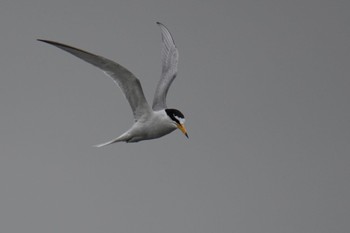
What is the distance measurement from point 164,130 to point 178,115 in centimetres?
45

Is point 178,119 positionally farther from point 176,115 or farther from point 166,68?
point 166,68

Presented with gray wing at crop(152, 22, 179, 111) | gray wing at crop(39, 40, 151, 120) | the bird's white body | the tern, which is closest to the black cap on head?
the tern

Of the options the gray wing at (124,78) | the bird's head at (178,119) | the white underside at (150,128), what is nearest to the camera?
the gray wing at (124,78)

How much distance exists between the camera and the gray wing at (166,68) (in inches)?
551

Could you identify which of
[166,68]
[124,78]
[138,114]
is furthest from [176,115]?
[166,68]

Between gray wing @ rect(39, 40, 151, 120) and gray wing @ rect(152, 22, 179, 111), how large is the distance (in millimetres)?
1458

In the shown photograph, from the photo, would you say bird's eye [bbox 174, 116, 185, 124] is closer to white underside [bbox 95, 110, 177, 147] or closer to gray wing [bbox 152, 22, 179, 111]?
white underside [bbox 95, 110, 177, 147]

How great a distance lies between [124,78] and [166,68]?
3212mm

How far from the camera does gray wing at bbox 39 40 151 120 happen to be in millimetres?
10680

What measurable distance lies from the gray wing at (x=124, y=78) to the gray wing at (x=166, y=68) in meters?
1.46

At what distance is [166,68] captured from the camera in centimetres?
1486

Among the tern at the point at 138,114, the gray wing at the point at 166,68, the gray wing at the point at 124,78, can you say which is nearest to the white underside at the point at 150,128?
the tern at the point at 138,114

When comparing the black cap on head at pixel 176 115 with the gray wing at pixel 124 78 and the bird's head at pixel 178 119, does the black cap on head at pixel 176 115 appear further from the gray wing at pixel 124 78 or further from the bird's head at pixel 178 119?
the gray wing at pixel 124 78

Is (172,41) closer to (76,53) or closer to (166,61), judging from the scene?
(166,61)
